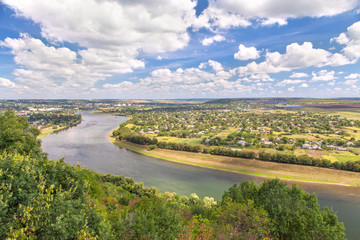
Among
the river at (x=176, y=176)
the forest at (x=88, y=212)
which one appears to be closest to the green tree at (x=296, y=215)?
the forest at (x=88, y=212)

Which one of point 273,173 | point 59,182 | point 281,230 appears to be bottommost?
point 273,173

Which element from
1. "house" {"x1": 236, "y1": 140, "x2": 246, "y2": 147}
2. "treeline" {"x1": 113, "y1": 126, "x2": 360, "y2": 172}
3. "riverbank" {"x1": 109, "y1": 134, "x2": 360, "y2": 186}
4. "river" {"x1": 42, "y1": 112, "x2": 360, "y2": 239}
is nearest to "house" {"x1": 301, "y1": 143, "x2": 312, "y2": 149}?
"treeline" {"x1": 113, "y1": 126, "x2": 360, "y2": 172}

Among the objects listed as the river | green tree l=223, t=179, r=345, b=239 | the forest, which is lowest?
the river

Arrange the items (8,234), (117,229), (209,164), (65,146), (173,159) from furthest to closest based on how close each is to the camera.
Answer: (65,146), (173,159), (209,164), (117,229), (8,234)

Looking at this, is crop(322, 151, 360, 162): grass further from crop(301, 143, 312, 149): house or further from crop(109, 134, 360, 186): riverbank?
crop(109, 134, 360, 186): riverbank

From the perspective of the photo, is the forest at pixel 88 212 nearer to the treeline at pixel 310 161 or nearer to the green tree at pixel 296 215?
the green tree at pixel 296 215

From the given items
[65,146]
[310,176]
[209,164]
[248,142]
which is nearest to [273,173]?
[310,176]

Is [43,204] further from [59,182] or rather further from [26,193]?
[59,182]
